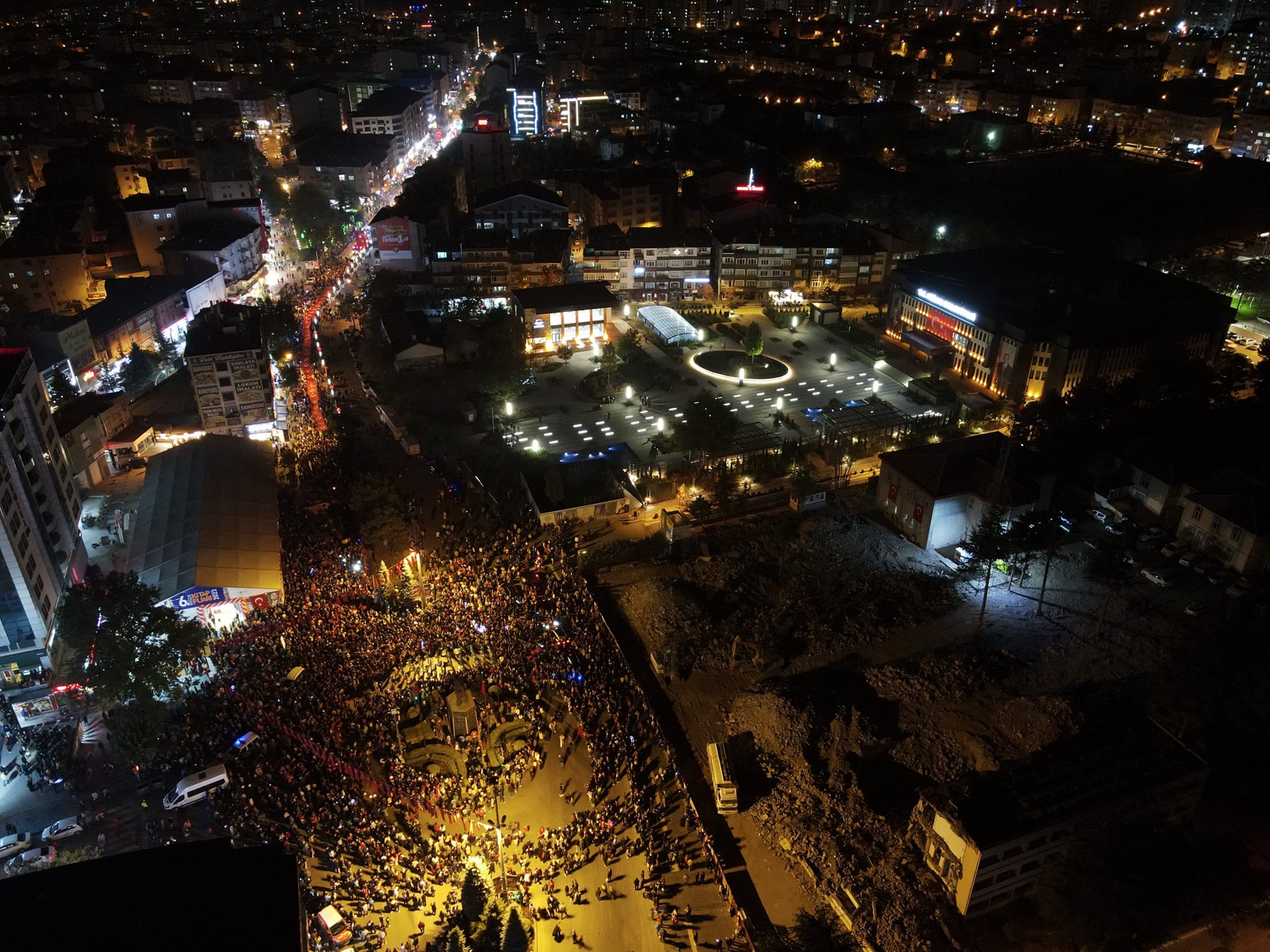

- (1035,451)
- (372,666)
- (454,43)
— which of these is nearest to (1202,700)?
(1035,451)

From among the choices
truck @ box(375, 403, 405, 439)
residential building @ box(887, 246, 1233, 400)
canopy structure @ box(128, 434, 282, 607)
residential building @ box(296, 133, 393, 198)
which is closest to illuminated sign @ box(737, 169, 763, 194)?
residential building @ box(887, 246, 1233, 400)

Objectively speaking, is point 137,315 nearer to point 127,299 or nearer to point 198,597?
point 127,299

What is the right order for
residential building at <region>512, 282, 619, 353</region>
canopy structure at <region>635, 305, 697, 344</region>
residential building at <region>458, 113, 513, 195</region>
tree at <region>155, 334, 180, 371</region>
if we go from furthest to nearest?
1. residential building at <region>458, 113, 513, 195</region>
2. canopy structure at <region>635, 305, 697, 344</region>
3. residential building at <region>512, 282, 619, 353</region>
4. tree at <region>155, 334, 180, 371</region>

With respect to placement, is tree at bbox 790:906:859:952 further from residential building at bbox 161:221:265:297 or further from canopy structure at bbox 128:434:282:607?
residential building at bbox 161:221:265:297

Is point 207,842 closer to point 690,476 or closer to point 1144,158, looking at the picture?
point 690,476

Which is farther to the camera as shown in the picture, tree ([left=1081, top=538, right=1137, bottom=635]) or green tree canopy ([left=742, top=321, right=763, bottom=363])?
green tree canopy ([left=742, top=321, right=763, bottom=363])
